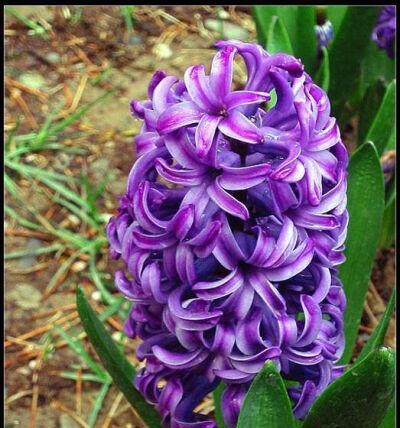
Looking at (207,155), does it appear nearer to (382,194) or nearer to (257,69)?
(257,69)

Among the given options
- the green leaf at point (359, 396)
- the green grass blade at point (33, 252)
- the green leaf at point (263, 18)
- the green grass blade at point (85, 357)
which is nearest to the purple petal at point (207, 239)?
the green leaf at point (359, 396)

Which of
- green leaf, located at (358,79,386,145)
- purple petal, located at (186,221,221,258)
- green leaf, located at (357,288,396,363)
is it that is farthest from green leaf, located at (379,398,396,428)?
green leaf, located at (358,79,386,145)

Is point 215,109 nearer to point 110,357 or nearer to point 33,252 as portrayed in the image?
point 110,357

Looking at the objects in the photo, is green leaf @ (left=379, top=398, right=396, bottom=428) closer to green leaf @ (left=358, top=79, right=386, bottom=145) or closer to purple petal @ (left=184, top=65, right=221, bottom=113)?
purple petal @ (left=184, top=65, right=221, bottom=113)

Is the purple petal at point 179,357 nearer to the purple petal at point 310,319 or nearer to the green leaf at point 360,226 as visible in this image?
the purple petal at point 310,319

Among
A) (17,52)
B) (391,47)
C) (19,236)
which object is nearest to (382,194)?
(391,47)

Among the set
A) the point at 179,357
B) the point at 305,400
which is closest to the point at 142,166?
the point at 179,357
